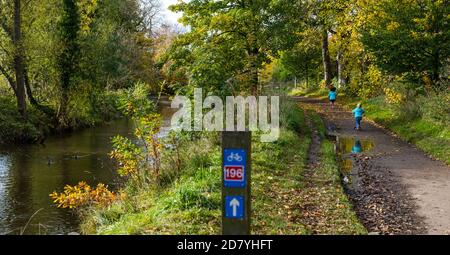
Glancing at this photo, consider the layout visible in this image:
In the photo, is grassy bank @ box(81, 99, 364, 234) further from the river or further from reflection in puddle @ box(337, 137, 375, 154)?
reflection in puddle @ box(337, 137, 375, 154)

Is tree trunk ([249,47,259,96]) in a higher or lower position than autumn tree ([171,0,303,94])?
lower

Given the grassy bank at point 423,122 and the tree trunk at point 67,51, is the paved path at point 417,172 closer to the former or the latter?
the grassy bank at point 423,122

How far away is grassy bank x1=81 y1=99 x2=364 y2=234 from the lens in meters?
7.90

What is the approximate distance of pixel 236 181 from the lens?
Result: 17.0ft

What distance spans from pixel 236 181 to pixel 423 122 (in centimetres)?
1683

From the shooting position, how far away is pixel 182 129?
15414mm

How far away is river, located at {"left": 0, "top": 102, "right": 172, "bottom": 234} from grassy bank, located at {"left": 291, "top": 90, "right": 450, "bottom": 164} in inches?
418

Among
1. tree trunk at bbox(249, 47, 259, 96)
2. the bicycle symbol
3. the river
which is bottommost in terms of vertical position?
the river

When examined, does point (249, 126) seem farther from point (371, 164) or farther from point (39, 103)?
point (39, 103)

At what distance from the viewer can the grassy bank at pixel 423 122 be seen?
54.5 feet

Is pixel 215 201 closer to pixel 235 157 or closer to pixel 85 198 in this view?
pixel 85 198

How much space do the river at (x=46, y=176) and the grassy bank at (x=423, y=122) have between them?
10.6m

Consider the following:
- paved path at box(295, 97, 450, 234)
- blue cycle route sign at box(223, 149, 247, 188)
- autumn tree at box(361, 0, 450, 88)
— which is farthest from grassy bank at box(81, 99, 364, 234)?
autumn tree at box(361, 0, 450, 88)

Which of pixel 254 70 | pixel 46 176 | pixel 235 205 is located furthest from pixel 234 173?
pixel 254 70
